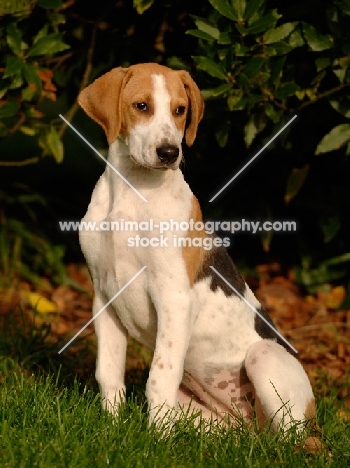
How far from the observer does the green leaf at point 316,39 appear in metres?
6.27

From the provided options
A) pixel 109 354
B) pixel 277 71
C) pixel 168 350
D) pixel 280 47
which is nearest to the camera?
pixel 168 350

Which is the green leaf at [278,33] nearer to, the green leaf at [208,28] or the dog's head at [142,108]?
the green leaf at [208,28]

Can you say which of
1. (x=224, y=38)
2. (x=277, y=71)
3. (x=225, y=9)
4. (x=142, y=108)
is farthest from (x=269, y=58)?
(x=142, y=108)

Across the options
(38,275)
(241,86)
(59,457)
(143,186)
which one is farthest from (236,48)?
(38,275)

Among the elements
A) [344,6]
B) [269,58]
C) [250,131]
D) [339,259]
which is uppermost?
[344,6]

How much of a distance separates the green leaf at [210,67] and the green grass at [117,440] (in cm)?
244

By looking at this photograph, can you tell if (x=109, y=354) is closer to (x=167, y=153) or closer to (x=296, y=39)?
(x=167, y=153)

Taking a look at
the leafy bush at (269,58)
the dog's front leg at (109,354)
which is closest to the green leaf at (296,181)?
the leafy bush at (269,58)

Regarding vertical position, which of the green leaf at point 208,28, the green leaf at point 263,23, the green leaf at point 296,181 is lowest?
the green leaf at point 296,181

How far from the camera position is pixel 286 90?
21.1 feet

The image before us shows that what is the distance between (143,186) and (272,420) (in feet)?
5.71

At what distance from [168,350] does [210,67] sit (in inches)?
86.3

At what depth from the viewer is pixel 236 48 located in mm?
6082

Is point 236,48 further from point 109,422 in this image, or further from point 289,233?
point 289,233
